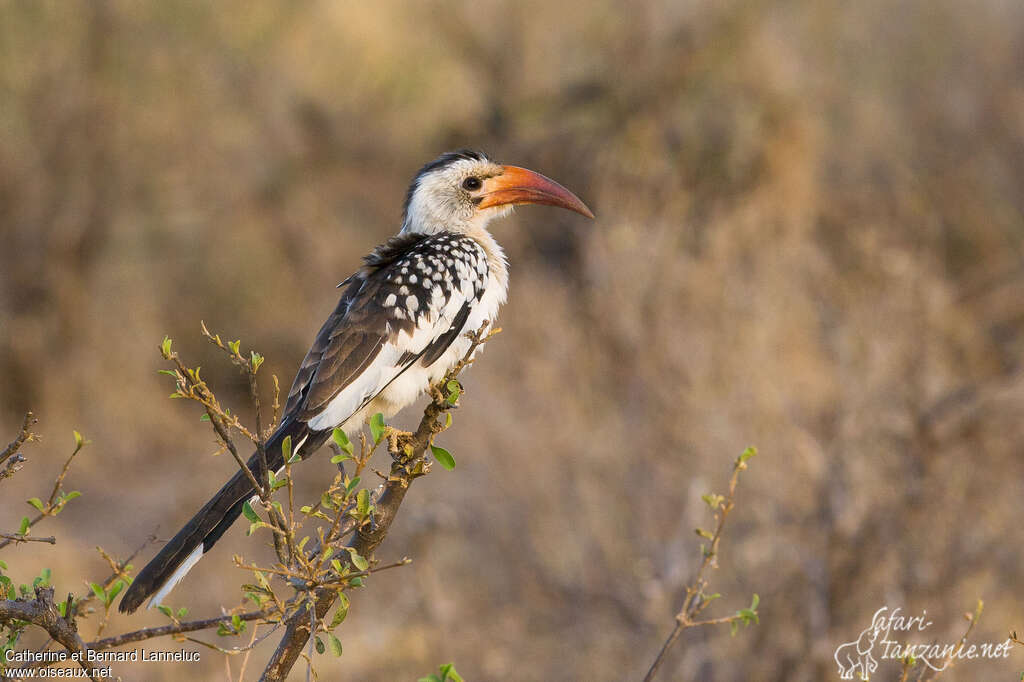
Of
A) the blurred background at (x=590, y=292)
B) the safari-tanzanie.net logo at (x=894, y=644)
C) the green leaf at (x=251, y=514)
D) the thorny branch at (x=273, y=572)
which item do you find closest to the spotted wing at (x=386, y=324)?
the thorny branch at (x=273, y=572)

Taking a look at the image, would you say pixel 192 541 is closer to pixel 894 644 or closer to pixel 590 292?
pixel 894 644

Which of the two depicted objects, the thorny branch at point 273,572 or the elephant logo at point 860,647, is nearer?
the thorny branch at point 273,572

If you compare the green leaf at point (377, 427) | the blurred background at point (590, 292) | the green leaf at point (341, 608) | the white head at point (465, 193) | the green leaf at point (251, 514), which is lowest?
the green leaf at point (341, 608)

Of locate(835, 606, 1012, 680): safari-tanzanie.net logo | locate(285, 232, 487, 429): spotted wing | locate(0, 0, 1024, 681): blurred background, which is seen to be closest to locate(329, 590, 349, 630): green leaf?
locate(285, 232, 487, 429): spotted wing

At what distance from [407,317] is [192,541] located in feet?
3.63

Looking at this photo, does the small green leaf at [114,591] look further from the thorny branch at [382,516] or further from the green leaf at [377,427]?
the green leaf at [377,427]

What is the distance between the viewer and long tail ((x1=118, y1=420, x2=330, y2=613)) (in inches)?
94.8

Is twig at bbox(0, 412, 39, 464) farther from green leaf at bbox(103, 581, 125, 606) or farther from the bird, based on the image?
the bird

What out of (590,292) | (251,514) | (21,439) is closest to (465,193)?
(251,514)

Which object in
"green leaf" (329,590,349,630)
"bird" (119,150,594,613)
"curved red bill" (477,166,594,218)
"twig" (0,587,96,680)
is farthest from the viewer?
"curved red bill" (477,166,594,218)

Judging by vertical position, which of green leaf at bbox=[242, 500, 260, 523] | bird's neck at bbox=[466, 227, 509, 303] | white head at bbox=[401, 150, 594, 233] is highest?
white head at bbox=[401, 150, 594, 233]

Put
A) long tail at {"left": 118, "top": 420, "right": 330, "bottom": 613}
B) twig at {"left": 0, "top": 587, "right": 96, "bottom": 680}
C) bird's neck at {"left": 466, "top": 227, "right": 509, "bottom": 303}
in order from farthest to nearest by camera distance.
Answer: bird's neck at {"left": 466, "top": 227, "right": 509, "bottom": 303} → long tail at {"left": 118, "top": 420, "right": 330, "bottom": 613} → twig at {"left": 0, "top": 587, "right": 96, "bottom": 680}

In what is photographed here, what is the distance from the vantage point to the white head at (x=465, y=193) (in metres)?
4.16

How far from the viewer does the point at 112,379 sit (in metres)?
12.0
